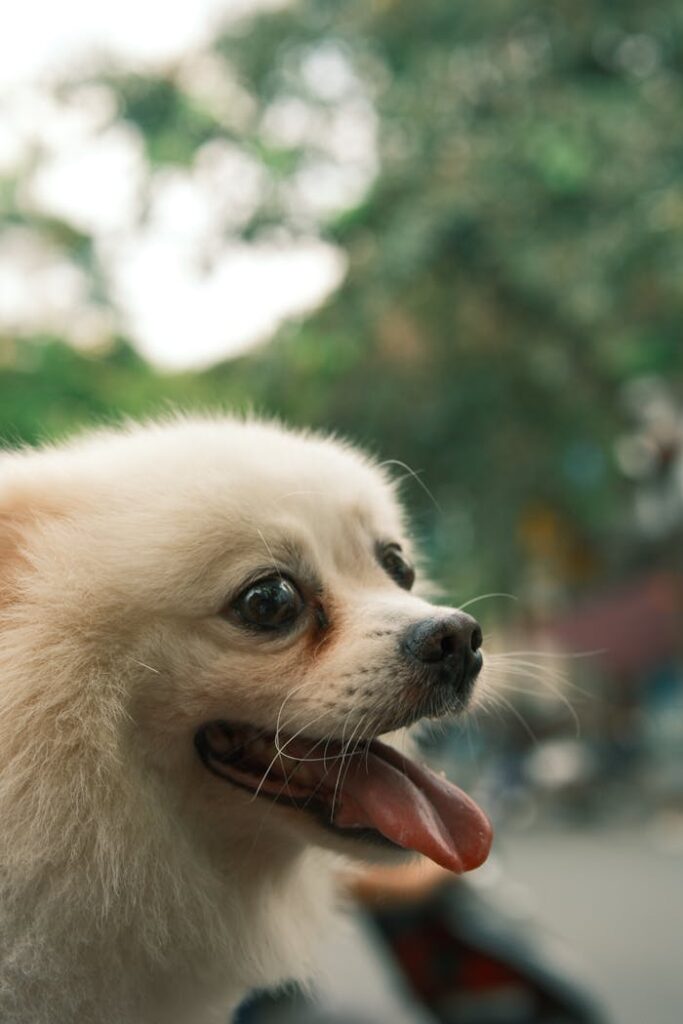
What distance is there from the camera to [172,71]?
973cm

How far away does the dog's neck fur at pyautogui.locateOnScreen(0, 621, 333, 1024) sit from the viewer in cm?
154

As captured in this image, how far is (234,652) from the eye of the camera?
1774 millimetres

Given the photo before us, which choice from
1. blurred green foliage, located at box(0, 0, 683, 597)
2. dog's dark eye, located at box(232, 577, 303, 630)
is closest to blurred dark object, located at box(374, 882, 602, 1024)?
dog's dark eye, located at box(232, 577, 303, 630)

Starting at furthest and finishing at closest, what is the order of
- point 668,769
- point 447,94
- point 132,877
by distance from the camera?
point 668,769 < point 447,94 < point 132,877

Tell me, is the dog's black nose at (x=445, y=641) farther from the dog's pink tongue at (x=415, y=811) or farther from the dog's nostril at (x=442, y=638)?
the dog's pink tongue at (x=415, y=811)

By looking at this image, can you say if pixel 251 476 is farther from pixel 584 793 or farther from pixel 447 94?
pixel 584 793

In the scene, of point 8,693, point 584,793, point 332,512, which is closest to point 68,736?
point 8,693

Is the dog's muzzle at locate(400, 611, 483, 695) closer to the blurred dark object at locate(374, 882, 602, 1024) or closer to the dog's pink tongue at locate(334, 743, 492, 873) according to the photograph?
the dog's pink tongue at locate(334, 743, 492, 873)

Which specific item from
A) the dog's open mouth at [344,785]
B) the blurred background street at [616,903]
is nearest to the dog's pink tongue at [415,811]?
the dog's open mouth at [344,785]

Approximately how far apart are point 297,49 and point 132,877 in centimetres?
927

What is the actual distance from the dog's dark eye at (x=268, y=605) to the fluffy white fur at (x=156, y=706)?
0.03m

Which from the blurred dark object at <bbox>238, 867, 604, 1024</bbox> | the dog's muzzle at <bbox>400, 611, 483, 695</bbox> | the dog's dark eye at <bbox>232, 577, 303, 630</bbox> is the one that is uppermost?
the dog's muzzle at <bbox>400, 611, 483, 695</bbox>

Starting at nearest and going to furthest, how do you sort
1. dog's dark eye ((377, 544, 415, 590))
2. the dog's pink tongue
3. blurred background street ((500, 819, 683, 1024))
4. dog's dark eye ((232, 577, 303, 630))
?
the dog's pink tongue
dog's dark eye ((232, 577, 303, 630))
dog's dark eye ((377, 544, 415, 590))
blurred background street ((500, 819, 683, 1024))

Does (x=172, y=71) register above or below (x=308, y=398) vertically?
above
